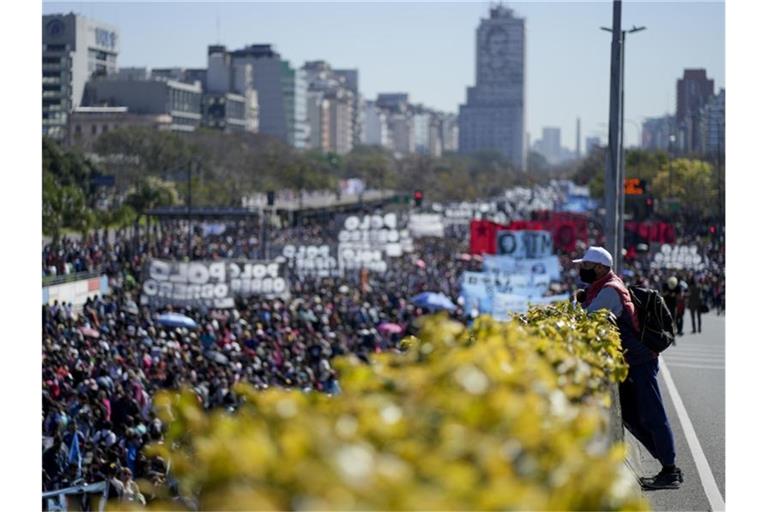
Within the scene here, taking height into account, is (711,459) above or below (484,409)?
below

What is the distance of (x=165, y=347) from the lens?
21.4 metres

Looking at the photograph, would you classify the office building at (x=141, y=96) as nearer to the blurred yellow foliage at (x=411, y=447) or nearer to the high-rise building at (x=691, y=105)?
the high-rise building at (x=691, y=105)

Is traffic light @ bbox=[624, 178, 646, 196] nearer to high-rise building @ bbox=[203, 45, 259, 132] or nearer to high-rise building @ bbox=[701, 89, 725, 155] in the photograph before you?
high-rise building @ bbox=[701, 89, 725, 155]

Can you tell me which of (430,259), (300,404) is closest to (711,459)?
(300,404)

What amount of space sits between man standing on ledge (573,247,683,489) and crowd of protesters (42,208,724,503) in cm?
345

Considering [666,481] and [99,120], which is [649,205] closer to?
[666,481]

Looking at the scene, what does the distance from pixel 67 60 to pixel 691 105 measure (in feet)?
189

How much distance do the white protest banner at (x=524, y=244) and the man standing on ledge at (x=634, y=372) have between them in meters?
23.9

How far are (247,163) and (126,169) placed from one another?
3059cm

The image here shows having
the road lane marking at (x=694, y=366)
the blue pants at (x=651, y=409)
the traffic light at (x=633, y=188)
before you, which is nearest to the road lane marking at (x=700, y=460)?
the blue pants at (x=651, y=409)
